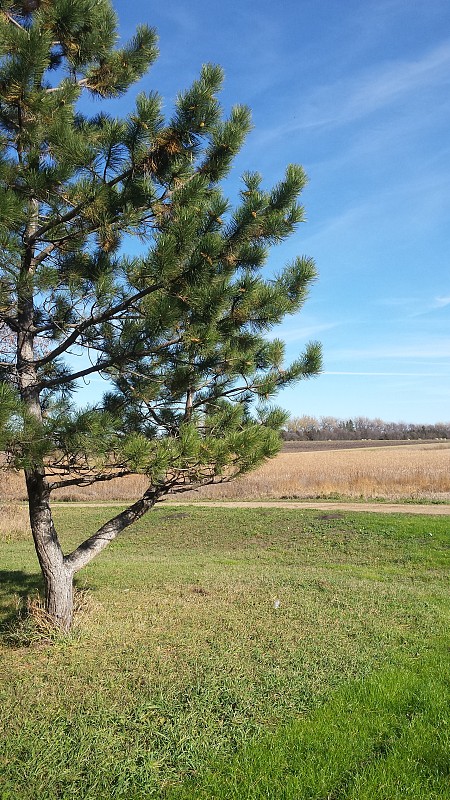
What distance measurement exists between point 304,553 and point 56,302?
9445 mm

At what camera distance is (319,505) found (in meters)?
20.5

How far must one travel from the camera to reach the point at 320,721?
4.03 meters

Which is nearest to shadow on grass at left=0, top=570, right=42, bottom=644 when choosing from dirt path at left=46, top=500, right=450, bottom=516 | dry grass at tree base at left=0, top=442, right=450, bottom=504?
dirt path at left=46, top=500, right=450, bottom=516

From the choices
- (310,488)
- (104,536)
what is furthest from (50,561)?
(310,488)

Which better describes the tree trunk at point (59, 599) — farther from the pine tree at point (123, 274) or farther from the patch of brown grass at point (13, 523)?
the patch of brown grass at point (13, 523)

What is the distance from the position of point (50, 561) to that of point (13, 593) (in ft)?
8.82

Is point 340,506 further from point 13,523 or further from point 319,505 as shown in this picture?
point 13,523

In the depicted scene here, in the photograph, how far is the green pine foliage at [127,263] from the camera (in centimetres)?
473

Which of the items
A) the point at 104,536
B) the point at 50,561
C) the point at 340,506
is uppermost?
the point at 104,536

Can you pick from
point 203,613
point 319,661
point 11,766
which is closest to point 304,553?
point 203,613

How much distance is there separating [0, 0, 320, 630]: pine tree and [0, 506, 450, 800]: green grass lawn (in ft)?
3.79

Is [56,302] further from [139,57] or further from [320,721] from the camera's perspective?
[320,721]

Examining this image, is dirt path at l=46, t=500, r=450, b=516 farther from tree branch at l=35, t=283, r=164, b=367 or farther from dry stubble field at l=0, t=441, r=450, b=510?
tree branch at l=35, t=283, r=164, b=367

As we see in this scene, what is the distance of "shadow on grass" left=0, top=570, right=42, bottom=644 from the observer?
625 cm
